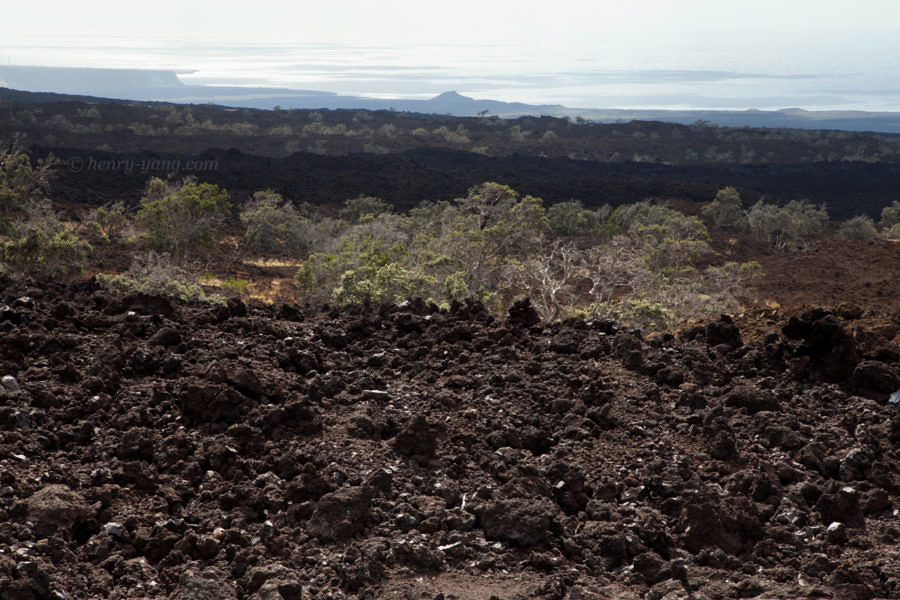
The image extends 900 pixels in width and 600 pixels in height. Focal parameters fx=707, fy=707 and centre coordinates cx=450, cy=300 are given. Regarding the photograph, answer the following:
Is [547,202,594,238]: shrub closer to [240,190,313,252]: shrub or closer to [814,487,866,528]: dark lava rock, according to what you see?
[240,190,313,252]: shrub

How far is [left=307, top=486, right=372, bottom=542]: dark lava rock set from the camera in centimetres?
358

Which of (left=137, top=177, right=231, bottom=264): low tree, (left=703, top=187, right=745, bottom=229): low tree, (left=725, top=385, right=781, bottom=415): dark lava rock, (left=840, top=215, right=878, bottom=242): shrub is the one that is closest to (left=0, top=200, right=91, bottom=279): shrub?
(left=137, top=177, right=231, bottom=264): low tree

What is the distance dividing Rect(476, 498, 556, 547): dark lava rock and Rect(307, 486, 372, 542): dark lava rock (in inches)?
Result: 24.9

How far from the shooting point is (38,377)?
4.81 metres

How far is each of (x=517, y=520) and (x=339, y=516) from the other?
92cm

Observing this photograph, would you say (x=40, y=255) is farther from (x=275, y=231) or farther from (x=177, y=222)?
(x=275, y=231)

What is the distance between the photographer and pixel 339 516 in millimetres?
3639

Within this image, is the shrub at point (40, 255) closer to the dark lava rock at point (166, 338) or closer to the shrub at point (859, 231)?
the dark lava rock at point (166, 338)

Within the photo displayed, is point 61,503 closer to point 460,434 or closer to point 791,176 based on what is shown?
point 460,434

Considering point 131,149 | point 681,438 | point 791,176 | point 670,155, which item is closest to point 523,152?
point 670,155

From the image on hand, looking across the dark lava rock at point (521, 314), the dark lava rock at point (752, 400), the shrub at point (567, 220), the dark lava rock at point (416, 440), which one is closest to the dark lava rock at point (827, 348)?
the dark lava rock at point (752, 400)

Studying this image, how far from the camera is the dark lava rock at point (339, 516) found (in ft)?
11.8

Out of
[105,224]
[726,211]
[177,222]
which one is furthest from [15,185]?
[726,211]

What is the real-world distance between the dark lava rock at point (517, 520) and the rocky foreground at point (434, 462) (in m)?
0.01
